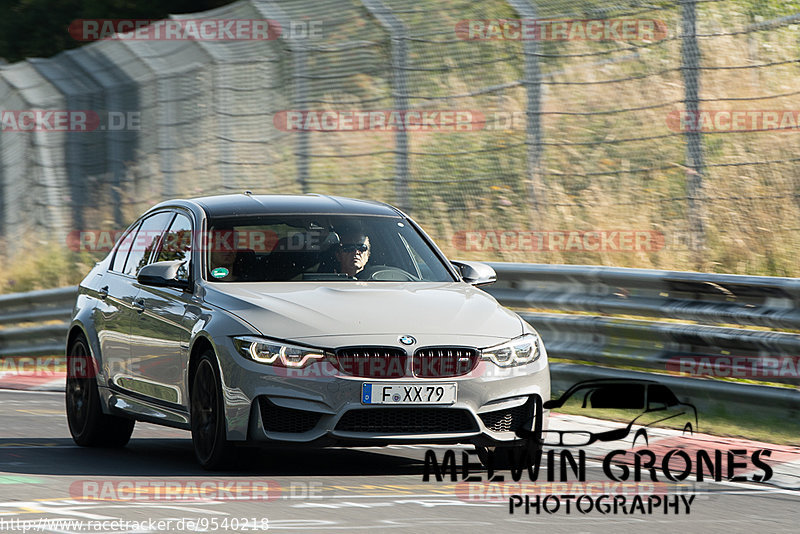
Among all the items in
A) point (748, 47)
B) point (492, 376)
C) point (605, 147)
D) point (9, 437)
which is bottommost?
point (9, 437)

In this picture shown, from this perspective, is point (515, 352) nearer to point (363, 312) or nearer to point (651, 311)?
point (363, 312)

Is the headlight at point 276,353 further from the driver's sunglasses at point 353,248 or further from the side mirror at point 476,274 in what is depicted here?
the side mirror at point 476,274

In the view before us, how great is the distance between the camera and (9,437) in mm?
10914

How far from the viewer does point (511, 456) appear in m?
9.06

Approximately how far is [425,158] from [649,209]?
2502mm

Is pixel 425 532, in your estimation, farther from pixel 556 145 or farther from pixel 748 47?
pixel 748 47

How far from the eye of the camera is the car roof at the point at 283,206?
988 centimetres

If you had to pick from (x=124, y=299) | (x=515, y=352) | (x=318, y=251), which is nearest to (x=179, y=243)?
(x=124, y=299)

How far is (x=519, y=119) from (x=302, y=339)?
25.4 ft

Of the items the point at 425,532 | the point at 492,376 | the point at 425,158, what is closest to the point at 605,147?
the point at 425,158

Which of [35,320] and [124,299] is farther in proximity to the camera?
[35,320]

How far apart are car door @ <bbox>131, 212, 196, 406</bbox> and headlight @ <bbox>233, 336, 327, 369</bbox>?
0.74m

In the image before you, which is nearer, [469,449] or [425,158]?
[469,449]

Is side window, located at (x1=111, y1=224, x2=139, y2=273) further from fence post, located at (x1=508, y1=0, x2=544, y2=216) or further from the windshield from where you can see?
fence post, located at (x1=508, y1=0, x2=544, y2=216)
